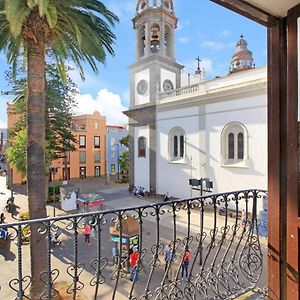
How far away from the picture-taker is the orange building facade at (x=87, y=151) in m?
33.6

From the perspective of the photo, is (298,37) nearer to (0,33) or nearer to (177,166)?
(0,33)

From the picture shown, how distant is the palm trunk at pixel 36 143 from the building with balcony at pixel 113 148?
3050 centimetres

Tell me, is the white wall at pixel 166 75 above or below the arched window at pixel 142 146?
above

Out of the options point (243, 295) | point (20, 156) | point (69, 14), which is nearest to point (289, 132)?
point (243, 295)

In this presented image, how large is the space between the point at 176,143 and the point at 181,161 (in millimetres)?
1606

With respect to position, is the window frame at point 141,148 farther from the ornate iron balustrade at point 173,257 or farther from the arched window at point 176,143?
the ornate iron balustrade at point 173,257

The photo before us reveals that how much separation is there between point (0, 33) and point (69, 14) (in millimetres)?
1994

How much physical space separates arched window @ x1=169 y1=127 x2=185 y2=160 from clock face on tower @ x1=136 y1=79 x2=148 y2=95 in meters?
4.69

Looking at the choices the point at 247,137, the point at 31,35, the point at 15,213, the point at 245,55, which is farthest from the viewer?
the point at 245,55

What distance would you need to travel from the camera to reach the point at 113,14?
747 cm

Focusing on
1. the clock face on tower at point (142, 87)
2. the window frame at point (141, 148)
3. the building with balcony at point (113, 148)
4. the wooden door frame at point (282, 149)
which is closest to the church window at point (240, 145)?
the window frame at point (141, 148)

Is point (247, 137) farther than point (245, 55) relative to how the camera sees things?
No

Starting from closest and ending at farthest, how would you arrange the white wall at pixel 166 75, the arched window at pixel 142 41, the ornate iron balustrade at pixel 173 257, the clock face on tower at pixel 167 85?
the ornate iron balustrade at pixel 173 257 → the white wall at pixel 166 75 → the arched window at pixel 142 41 → the clock face on tower at pixel 167 85

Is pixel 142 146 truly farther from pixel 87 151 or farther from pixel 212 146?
pixel 87 151
